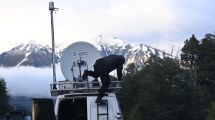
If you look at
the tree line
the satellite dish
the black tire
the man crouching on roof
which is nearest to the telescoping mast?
the satellite dish

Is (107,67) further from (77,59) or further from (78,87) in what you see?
(77,59)

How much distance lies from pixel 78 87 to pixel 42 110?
3.45 m

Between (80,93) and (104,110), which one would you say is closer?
(104,110)

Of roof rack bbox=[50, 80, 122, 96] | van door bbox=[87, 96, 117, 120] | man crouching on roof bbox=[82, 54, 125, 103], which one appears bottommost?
van door bbox=[87, 96, 117, 120]

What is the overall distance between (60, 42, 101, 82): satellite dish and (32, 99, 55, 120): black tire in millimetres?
4337

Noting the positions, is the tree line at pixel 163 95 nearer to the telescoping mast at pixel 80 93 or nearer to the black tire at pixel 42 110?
the telescoping mast at pixel 80 93

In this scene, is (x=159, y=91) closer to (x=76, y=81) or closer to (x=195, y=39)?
(x=195, y=39)

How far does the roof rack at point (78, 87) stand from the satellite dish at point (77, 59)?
0.97 meters

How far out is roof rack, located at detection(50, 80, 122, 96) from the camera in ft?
40.9

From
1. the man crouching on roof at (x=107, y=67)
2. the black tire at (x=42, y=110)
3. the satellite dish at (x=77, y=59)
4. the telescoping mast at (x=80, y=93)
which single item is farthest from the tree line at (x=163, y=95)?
the black tire at (x=42, y=110)

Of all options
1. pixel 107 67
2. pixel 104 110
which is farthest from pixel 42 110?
pixel 104 110

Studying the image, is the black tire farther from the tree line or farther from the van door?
the tree line

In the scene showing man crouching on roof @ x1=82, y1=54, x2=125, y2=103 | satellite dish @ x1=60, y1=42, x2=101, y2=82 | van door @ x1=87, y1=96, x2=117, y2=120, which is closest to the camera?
man crouching on roof @ x1=82, y1=54, x2=125, y2=103

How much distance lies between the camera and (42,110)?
9289 mm
